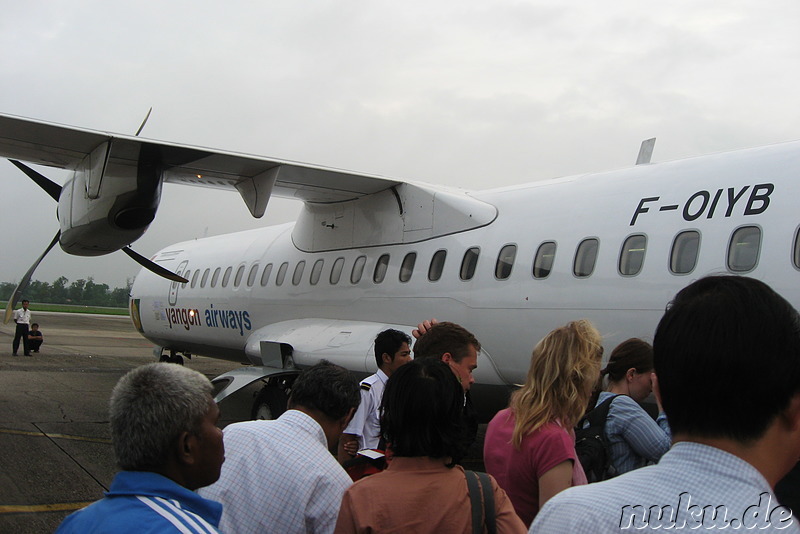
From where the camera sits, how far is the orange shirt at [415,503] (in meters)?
2.24

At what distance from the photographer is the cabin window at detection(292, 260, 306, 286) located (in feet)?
37.6

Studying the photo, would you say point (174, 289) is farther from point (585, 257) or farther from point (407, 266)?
point (585, 257)

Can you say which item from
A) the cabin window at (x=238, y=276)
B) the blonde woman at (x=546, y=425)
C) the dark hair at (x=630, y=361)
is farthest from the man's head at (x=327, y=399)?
the cabin window at (x=238, y=276)

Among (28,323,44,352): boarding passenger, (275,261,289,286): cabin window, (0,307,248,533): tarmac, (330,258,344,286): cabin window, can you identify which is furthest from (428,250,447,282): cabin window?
(28,323,44,352): boarding passenger

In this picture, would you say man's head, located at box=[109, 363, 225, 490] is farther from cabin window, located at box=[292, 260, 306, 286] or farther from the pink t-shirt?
cabin window, located at box=[292, 260, 306, 286]

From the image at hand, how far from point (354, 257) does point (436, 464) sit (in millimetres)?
8226

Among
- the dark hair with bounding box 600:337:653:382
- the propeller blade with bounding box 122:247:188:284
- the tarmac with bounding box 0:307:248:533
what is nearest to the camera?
the dark hair with bounding box 600:337:653:382

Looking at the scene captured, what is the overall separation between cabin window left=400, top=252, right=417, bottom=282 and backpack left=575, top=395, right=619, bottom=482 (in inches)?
234

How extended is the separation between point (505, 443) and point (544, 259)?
4.71m

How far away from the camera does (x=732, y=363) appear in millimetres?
1362

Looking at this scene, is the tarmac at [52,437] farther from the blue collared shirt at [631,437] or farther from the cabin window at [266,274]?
the blue collared shirt at [631,437]

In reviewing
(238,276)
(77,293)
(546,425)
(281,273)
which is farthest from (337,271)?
(77,293)

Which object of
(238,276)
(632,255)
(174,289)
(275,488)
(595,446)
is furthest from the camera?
(174,289)

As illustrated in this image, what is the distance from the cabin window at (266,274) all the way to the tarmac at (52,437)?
2164 mm
